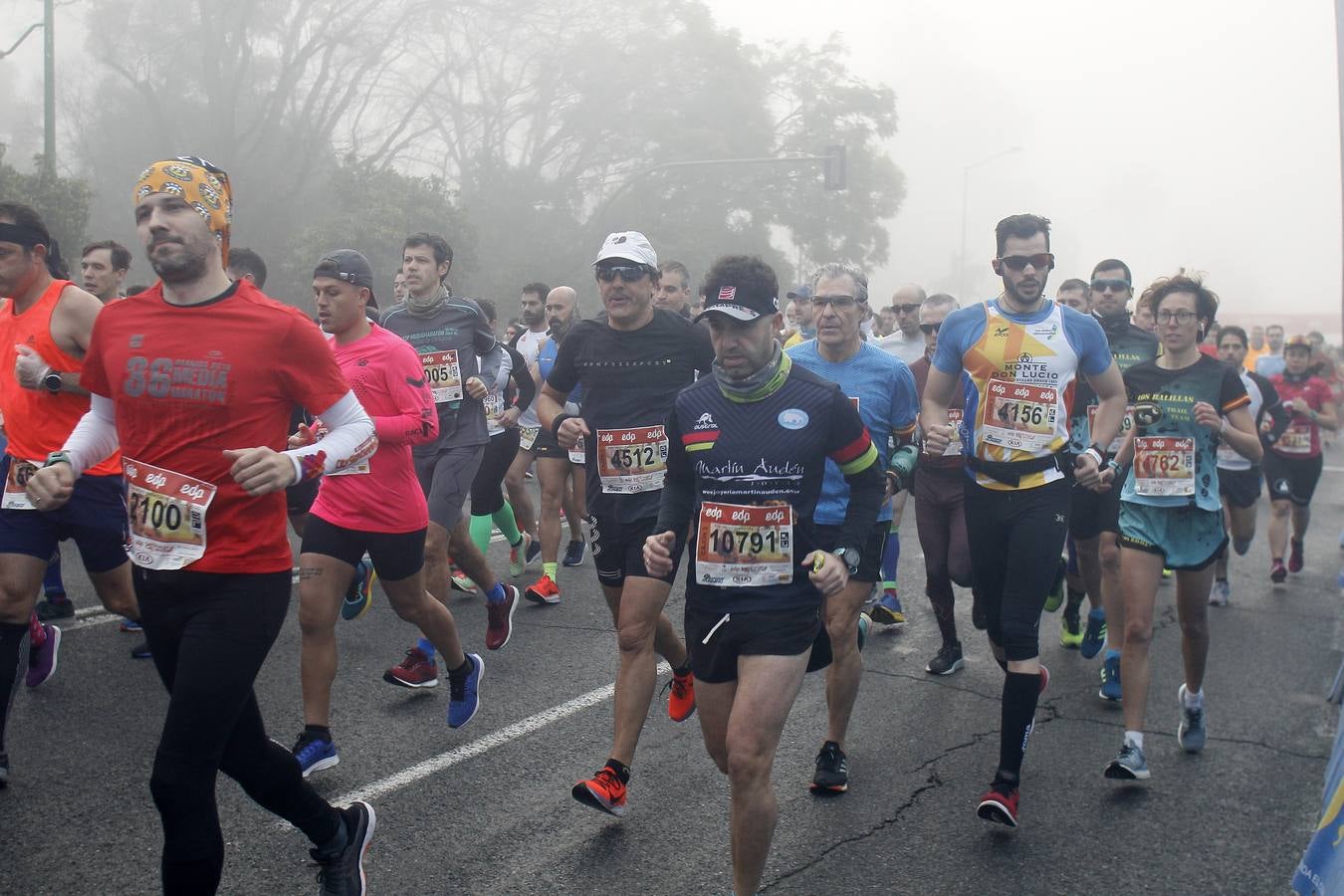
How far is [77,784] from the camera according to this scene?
465 cm

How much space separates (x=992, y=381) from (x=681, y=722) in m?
2.20

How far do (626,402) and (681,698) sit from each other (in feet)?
4.39

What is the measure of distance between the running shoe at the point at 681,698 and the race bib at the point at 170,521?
8.26 feet

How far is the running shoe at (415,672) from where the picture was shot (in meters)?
5.89

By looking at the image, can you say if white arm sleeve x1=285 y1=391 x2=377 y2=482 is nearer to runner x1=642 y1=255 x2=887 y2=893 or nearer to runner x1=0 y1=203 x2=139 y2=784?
runner x1=642 y1=255 x2=887 y2=893

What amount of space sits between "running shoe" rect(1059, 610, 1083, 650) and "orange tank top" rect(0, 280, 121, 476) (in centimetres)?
565

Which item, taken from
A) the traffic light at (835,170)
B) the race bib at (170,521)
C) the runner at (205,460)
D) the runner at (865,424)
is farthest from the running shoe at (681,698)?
the traffic light at (835,170)

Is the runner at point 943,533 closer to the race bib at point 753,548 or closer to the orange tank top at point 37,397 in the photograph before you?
the race bib at point 753,548

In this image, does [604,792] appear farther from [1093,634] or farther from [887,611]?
[1093,634]

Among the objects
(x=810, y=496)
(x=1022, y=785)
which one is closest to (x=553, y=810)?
(x=810, y=496)

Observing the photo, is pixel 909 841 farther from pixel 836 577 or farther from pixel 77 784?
pixel 77 784

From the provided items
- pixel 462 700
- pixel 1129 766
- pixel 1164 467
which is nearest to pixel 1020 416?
pixel 1164 467

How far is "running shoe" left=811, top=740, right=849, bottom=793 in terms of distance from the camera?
16.0 feet

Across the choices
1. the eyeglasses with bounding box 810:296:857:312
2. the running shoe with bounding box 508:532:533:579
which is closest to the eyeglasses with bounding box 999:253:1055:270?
the eyeglasses with bounding box 810:296:857:312
